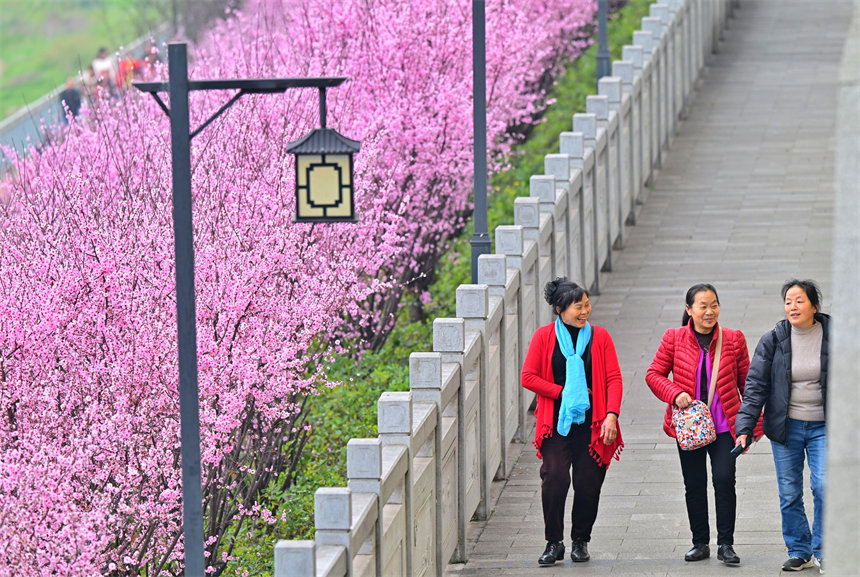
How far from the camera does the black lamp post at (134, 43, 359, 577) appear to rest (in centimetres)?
809

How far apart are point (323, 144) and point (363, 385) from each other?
26.0 ft

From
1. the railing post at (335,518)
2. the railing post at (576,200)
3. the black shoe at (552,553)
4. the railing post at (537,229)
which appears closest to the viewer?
the railing post at (335,518)

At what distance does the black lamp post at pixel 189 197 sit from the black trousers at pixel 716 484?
267 cm

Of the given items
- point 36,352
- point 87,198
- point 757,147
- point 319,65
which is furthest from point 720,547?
point 757,147

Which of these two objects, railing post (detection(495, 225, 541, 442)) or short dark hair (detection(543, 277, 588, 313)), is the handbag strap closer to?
short dark hair (detection(543, 277, 588, 313))

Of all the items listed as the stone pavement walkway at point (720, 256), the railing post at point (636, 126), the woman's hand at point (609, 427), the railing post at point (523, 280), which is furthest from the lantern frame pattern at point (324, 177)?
the railing post at point (636, 126)

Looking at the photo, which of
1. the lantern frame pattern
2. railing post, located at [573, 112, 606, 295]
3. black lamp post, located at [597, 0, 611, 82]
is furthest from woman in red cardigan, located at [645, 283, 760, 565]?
black lamp post, located at [597, 0, 611, 82]

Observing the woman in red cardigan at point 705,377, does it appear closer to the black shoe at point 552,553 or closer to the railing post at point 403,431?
the black shoe at point 552,553

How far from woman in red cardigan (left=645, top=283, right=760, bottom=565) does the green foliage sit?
3.69 m

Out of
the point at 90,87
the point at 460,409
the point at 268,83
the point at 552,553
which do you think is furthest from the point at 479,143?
the point at 90,87

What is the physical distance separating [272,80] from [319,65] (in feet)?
29.4

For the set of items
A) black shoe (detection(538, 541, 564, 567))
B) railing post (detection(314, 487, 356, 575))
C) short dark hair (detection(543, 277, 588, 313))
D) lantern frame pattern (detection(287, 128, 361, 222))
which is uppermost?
lantern frame pattern (detection(287, 128, 361, 222))

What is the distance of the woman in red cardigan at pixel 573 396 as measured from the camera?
31.7 feet

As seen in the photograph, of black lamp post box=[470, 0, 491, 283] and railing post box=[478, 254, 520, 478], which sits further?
black lamp post box=[470, 0, 491, 283]
